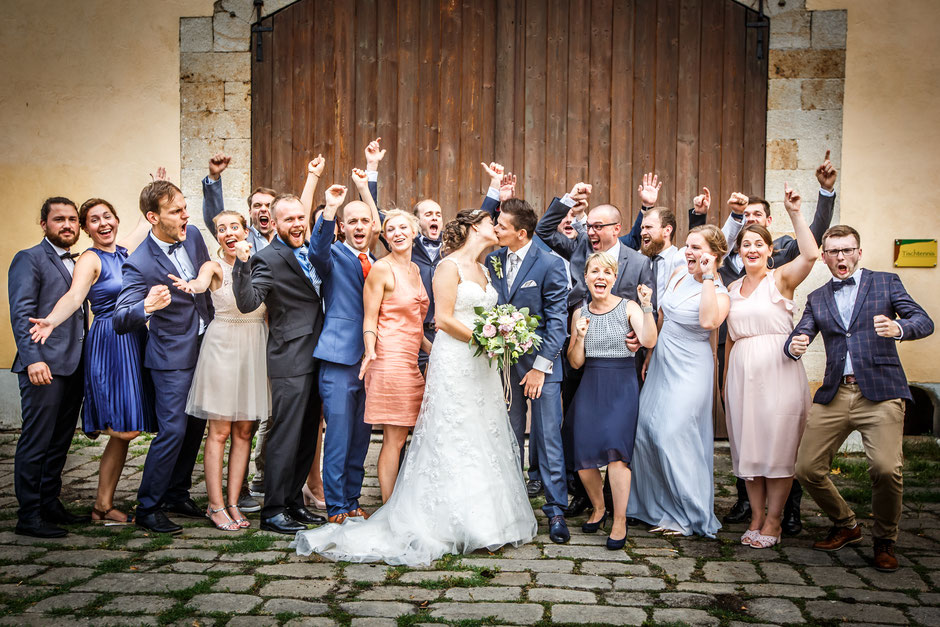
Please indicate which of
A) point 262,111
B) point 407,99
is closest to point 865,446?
point 407,99

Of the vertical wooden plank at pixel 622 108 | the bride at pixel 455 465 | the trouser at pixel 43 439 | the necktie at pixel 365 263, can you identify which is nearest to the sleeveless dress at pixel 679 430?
the bride at pixel 455 465

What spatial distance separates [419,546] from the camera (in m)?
4.32

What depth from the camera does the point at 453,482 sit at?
14.9 feet

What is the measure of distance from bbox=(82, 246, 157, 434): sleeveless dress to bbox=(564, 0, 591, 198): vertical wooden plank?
404 centimetres

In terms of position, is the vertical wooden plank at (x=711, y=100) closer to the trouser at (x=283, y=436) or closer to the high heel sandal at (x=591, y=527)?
the high heel sandal at (x=591, y=527)

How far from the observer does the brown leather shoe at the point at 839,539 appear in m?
4.55

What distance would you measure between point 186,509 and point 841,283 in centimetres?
416

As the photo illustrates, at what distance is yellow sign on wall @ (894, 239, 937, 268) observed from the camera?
7.03 m

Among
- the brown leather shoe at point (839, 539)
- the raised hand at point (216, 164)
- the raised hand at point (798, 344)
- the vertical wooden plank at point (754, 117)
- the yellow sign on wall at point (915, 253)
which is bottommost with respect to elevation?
the brown leather shoe at point (839, 539)

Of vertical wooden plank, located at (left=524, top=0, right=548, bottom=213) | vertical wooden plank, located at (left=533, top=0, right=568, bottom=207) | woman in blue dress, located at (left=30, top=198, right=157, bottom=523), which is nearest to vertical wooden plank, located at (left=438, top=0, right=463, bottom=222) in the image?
vertical wooden plank, located at (left=524, top=0, right=548, bottom=213)

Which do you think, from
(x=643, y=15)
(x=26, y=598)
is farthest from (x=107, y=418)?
(x=643, y=15)

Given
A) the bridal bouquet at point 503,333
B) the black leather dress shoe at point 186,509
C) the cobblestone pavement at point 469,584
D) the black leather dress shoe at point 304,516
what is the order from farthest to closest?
the black leather dress shoe at point 186,509 → the black leather dress shoe at point 304,516 → the bridal bouquet at point 503,333 → the cobblestone pavement at point 469,584

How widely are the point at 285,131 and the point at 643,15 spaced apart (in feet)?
11.4

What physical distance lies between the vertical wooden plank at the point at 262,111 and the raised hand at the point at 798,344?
5.00 m
